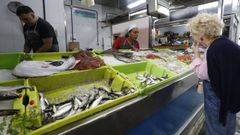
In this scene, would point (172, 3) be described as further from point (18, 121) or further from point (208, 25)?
point (18, 121)

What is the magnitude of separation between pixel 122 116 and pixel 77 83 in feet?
2.09

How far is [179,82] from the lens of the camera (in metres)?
2.01

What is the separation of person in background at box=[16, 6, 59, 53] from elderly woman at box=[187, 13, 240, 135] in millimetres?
1837

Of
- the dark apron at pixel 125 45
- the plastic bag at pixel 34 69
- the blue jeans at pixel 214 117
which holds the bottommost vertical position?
the blue jeans at pixel 214 117

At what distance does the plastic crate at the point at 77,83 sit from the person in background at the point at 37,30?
1084 millimetres

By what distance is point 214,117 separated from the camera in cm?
172

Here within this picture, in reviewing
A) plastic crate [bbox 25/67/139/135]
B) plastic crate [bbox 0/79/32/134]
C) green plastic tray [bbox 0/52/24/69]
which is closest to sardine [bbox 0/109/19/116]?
plastic crate [bbox 0/79/32/134]

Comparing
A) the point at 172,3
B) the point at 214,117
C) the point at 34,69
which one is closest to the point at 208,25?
the point at 214,117

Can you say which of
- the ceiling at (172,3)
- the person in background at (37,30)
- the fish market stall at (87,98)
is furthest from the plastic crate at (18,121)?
the ceiling at (172,3)

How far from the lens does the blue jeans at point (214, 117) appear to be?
5.49 feet

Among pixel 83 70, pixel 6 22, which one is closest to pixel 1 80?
pixel 83 70

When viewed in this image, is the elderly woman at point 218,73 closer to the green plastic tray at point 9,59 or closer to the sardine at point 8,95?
the sardine at point 8,95

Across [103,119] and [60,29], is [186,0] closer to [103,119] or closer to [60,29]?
[60,29]

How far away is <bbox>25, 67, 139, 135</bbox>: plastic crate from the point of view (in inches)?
44.3
